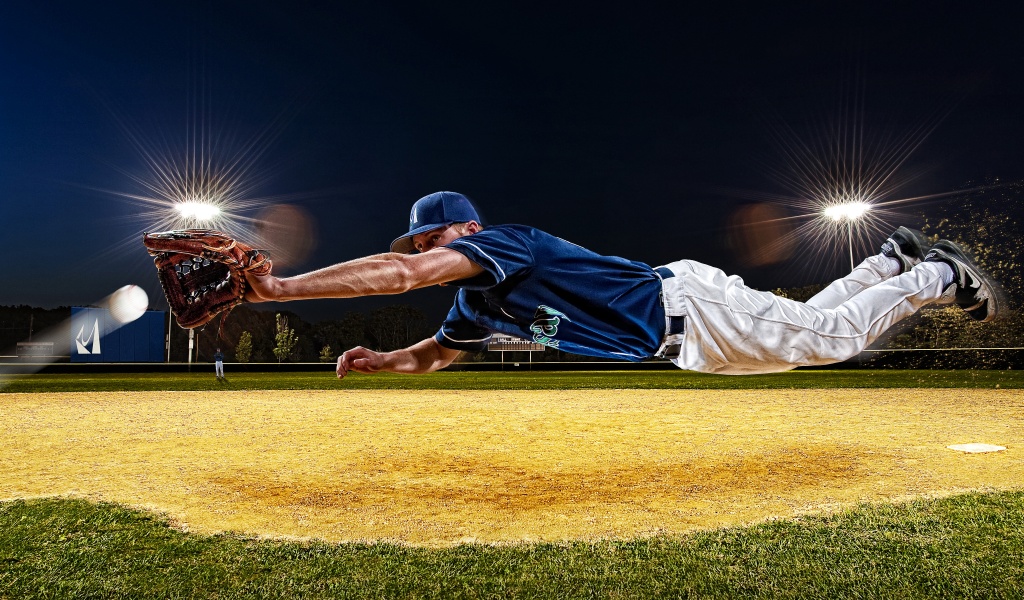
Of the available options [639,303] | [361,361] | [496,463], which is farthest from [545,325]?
[496,463]

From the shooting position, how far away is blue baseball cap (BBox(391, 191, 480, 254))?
3.15 m

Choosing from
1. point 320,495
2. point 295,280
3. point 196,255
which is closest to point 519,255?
point 295,280

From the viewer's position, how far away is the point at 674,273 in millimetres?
3465

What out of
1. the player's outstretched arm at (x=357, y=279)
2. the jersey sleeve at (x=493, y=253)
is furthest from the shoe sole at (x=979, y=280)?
the player's outstretched arm at (x=357, y=279)

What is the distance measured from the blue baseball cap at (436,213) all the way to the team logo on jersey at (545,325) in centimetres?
58

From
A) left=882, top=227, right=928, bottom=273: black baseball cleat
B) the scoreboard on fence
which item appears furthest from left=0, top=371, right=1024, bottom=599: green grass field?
the scoreboard on fence

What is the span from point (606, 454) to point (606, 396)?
7.98m

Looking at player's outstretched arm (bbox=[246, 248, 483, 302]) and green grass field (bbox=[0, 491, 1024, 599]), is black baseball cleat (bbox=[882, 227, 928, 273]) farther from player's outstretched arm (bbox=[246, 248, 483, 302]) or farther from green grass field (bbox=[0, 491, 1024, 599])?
player's outstretched arm (bbox=[246, 248, 483, 302])

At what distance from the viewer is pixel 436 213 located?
3.17m

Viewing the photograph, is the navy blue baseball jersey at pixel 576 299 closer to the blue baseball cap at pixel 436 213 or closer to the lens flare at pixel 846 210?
the blue baseball cap at pixel 436 213

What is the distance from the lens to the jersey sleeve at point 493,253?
8.88ft

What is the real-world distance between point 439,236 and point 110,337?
41578mm

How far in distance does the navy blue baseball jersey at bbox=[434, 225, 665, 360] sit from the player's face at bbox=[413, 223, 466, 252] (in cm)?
26

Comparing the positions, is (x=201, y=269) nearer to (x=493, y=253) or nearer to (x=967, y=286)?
(x=493, y=253)
